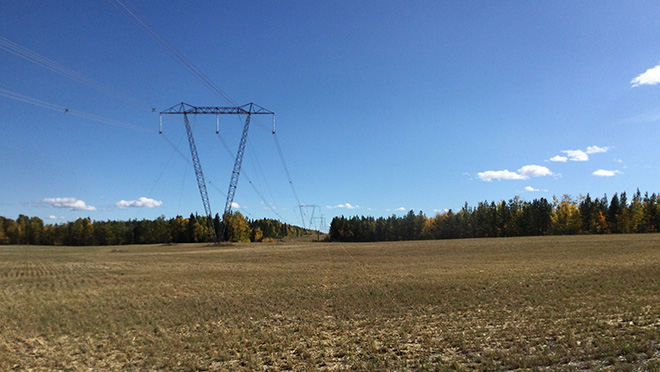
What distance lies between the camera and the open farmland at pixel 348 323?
14578mm

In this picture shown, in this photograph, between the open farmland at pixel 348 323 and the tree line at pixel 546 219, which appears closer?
the open farmland at pixel 348 323

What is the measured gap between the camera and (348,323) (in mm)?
20844

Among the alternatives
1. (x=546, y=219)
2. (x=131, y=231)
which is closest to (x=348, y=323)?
(x=546, y=219)

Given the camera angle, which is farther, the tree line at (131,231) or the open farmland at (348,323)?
the tree line at (131,231)

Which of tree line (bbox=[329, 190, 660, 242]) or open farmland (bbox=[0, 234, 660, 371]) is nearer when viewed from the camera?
open farmland (bbox=[0, 234, 660, 371])

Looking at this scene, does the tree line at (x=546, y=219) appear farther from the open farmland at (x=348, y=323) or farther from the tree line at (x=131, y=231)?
the open farmland at (x=348, y=323)

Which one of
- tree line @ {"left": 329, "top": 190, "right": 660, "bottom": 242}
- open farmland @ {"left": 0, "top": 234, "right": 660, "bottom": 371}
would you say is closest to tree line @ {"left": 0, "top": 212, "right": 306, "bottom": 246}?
tree line @ {"left": 329, "top": 190, "right": 660, "bottom": 242}

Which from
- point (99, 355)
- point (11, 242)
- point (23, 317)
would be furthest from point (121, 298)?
point (11, 242)

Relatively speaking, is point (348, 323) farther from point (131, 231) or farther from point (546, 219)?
point (131, 231)

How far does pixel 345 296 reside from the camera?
94.5 ft

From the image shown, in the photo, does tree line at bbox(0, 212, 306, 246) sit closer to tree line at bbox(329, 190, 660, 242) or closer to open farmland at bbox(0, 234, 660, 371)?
tree line at bbox(329, 190, 660, 242)

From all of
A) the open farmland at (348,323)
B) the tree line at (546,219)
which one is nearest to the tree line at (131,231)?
the tree line at (546,219)

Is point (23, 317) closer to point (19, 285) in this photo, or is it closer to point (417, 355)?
point (19, 285)

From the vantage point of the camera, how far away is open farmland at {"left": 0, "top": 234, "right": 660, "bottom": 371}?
574 inches
